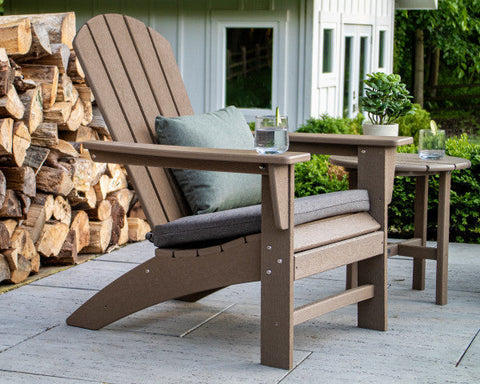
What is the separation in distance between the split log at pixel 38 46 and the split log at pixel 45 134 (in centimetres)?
32

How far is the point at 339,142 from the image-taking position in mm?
3162

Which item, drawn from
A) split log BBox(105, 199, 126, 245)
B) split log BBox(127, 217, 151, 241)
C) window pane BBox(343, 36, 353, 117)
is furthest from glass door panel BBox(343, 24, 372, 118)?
split log BBox(105, 199, 126, 245)

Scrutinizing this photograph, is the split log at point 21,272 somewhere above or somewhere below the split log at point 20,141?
below

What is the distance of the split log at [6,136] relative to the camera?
3.52m

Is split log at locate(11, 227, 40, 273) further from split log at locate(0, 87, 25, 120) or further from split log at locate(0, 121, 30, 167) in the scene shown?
split log at locate(0, 87, 25, 120)

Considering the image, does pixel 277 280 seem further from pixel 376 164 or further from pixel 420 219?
pixel 420 219

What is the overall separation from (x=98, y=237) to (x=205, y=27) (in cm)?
335

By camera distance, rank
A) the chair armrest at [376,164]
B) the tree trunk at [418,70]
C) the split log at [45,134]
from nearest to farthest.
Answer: the chair armrest at [376,164], the split log at [45,134], the tree trunk at [418,70]

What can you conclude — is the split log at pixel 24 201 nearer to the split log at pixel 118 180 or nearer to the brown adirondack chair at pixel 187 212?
the split log at pixel 118 180

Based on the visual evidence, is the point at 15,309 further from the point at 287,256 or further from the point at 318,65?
the point at 318,65

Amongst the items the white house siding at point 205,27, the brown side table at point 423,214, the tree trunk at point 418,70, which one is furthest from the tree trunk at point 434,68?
the brown side table at point 423,214

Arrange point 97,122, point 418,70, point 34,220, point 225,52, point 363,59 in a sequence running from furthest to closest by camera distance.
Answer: point 418,70
point 363,59
point 225,52
point 97,122
point 34,220

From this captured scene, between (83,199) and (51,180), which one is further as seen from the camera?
(83,199)

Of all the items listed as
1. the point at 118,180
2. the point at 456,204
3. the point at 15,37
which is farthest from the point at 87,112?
the point at 456,204
